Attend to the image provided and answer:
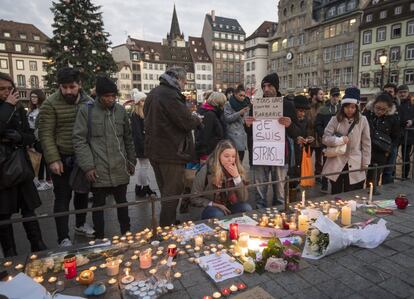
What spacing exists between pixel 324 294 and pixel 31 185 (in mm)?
3182

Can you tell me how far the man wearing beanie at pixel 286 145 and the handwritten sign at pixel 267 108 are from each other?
0.34ft

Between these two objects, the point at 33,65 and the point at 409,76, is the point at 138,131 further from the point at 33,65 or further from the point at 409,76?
the point at 33,65

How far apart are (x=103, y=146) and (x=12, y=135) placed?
93cm

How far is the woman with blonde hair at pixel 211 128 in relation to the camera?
17.2 ft

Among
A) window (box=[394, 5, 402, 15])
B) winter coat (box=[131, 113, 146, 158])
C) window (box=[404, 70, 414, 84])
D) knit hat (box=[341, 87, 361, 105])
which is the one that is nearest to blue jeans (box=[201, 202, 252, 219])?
knit hat (box=[341, 87, 361, 105])

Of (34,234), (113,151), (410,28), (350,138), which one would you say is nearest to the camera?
(34,234)

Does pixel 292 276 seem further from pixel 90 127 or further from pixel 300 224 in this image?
pixel 90 127

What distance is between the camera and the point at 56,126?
144 inches

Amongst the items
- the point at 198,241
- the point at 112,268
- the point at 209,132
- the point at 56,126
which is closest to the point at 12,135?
the point at 56,126

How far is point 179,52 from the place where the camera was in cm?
7931

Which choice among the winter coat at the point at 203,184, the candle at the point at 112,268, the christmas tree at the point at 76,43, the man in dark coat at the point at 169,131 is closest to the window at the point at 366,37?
the christmas tree at the point at 76,43

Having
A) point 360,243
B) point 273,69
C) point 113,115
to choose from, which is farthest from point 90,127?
point 273,69

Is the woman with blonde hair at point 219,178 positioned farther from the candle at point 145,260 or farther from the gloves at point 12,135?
the gloves at point 12,135

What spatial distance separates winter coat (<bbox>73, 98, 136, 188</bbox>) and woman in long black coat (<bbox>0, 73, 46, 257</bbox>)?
537 millimetres
